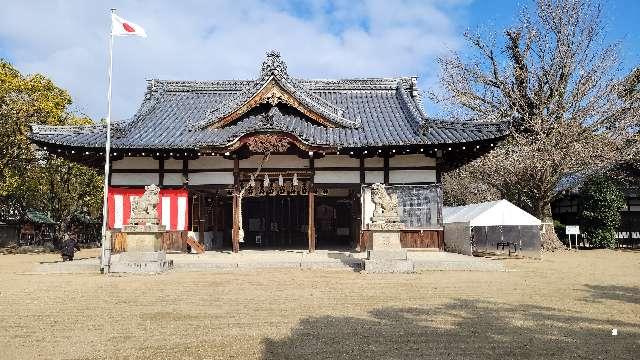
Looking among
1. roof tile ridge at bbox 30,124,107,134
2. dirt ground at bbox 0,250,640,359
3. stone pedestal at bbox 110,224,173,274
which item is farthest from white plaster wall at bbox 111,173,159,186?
dirt ground at bbox 0,250,640,359

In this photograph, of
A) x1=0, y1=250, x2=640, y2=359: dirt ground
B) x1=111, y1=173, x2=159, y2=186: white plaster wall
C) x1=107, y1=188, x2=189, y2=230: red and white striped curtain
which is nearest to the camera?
x1=0, y1=250, x2=640, y2=359: dirt ground

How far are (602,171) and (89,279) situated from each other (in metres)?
26.6

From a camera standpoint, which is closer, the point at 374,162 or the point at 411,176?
the point at 411,176

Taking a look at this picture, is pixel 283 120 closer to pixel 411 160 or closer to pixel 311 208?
pixel 311 208

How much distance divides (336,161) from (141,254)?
310 inches

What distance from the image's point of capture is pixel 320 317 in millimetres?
7066

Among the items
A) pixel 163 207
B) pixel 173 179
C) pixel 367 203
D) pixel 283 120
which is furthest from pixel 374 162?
pixel 163 207

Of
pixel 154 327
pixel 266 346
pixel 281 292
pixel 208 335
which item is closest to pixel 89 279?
pixel 281 292

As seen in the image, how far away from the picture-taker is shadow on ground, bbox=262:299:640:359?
17.0 feet

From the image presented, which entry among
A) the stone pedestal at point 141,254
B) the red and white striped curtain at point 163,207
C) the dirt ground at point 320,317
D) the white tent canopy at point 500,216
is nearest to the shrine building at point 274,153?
the red and white striped curtain at point 163,207

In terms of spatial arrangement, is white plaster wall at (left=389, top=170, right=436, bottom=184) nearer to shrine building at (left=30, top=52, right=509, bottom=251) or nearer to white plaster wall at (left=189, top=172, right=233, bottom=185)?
shrine building at (left=30, top=52, right=509, bottom=251)

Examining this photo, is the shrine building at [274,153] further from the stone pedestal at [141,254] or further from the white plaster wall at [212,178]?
the stone pedestal at [141,254]

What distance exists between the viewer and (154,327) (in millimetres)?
6426

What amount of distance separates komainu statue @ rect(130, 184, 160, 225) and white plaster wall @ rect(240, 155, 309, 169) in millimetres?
4641
